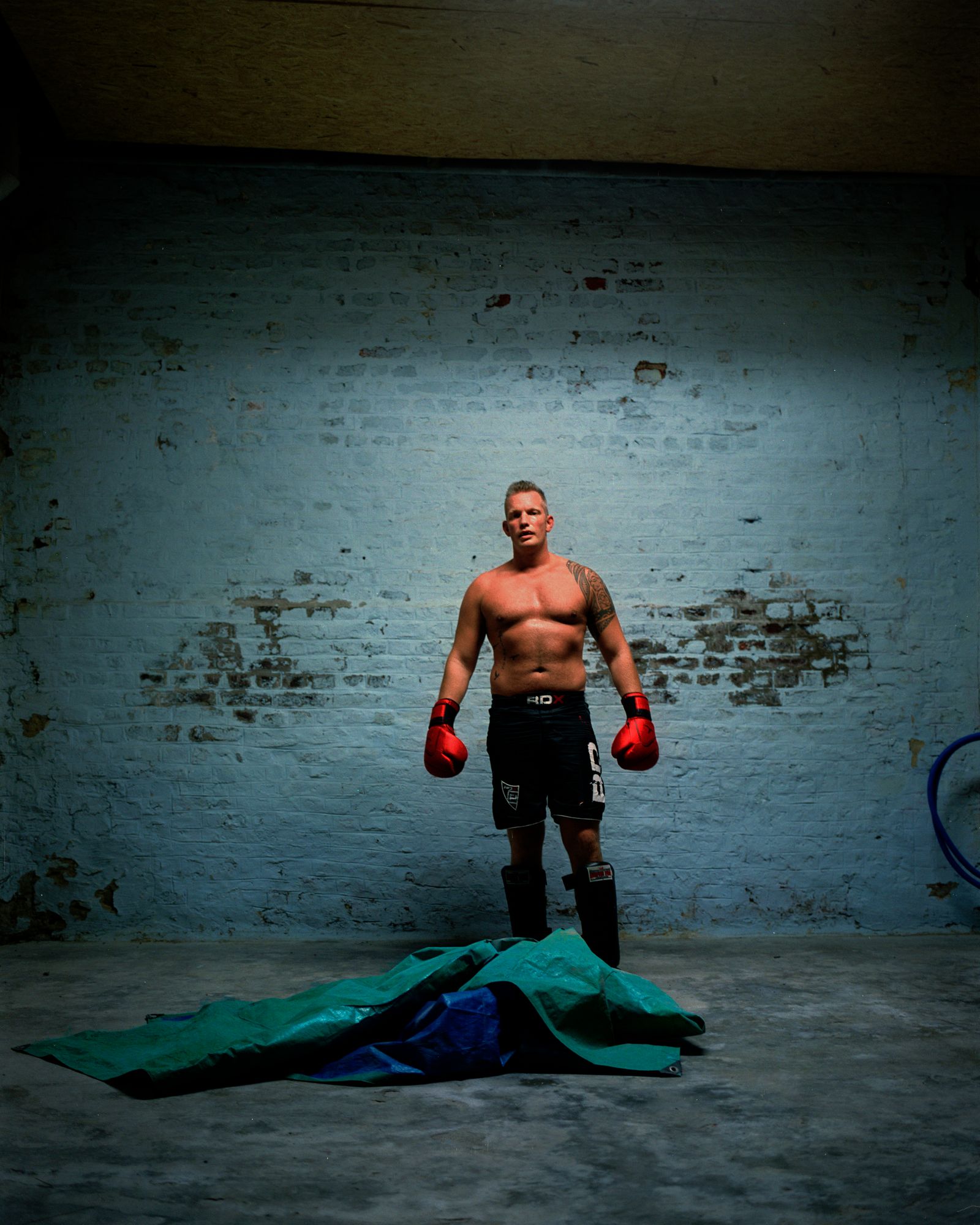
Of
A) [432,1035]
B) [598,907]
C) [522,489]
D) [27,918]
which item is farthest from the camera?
[27,918]

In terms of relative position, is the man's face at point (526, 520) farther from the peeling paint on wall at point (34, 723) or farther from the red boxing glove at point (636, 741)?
the peeling paint on wall at point (34, 723)

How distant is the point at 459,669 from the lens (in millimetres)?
3906

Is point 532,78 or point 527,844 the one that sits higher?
point 532,78

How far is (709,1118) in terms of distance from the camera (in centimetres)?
238

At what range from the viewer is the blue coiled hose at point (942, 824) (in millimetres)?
4371

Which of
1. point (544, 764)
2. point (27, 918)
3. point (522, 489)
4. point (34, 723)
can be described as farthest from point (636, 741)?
point (27, 918)

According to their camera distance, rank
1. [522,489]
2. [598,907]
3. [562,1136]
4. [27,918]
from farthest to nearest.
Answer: [27,918] < [522,489] < [598,907] < [562,1136]

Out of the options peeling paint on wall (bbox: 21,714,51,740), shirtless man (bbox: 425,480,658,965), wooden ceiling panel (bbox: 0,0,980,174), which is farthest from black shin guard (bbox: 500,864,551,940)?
wooden ceiling panel (bbox: 0,0,980,174)

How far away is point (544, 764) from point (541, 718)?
0.56 feet

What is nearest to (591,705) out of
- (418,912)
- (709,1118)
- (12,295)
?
(418,912)

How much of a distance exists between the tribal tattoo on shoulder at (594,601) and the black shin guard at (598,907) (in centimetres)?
89

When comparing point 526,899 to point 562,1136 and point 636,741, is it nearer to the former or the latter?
point 636,741

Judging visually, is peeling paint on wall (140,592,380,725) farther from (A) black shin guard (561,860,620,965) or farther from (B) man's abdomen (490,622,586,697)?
(A) black shin guard (561,860,620,965)

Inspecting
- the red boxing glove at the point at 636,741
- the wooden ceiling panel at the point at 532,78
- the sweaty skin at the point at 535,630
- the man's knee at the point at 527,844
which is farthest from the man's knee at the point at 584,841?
the wooden ceiling panel at the point at 532,78
